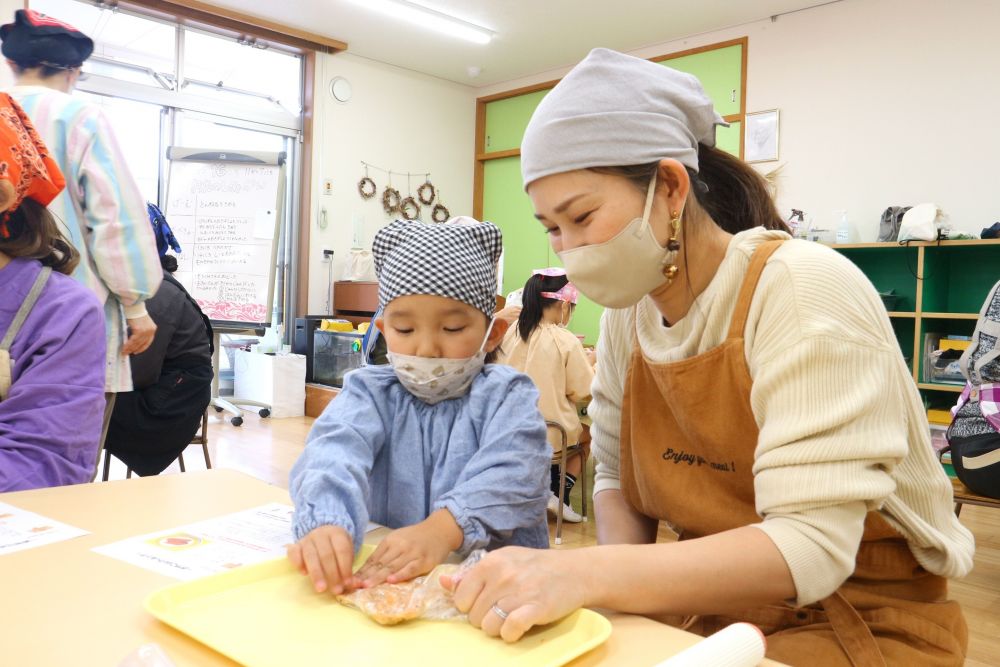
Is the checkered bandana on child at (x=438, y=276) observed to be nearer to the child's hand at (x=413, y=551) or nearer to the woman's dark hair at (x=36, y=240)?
the child's hand at (x=413, y=551)

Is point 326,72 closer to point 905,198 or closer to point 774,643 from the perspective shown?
point 905,198

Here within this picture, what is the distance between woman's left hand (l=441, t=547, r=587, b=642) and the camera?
69 centimetres

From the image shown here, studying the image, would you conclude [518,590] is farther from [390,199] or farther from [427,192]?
[427,192]

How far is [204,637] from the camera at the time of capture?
665 mm

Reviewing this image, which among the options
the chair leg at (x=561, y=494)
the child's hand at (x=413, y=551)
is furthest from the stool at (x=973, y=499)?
the child's hand at (x=413, y=551)

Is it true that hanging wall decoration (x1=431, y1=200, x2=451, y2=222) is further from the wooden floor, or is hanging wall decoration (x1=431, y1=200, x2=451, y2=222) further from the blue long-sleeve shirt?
the blue long-sleeve shirt

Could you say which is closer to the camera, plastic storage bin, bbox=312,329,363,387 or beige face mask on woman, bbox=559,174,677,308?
beige face mask on woman, bbox=559,174,677,308

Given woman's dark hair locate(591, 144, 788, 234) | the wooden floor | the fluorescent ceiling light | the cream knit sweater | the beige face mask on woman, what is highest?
the fluorescent ceiling light

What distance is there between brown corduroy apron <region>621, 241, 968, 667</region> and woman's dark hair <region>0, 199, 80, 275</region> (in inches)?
50.0

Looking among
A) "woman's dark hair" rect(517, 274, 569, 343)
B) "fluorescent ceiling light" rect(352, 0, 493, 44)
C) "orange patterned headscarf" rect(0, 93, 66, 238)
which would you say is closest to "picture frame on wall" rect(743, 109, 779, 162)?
"fluorescent ceiling light" rect(352, 0, 493, 44)

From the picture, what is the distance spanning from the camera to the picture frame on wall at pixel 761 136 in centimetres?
585

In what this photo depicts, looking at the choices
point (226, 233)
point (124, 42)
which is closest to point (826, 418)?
point (226, 233)

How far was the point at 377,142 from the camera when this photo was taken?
7340 mm

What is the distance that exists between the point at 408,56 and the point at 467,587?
7149 mm
